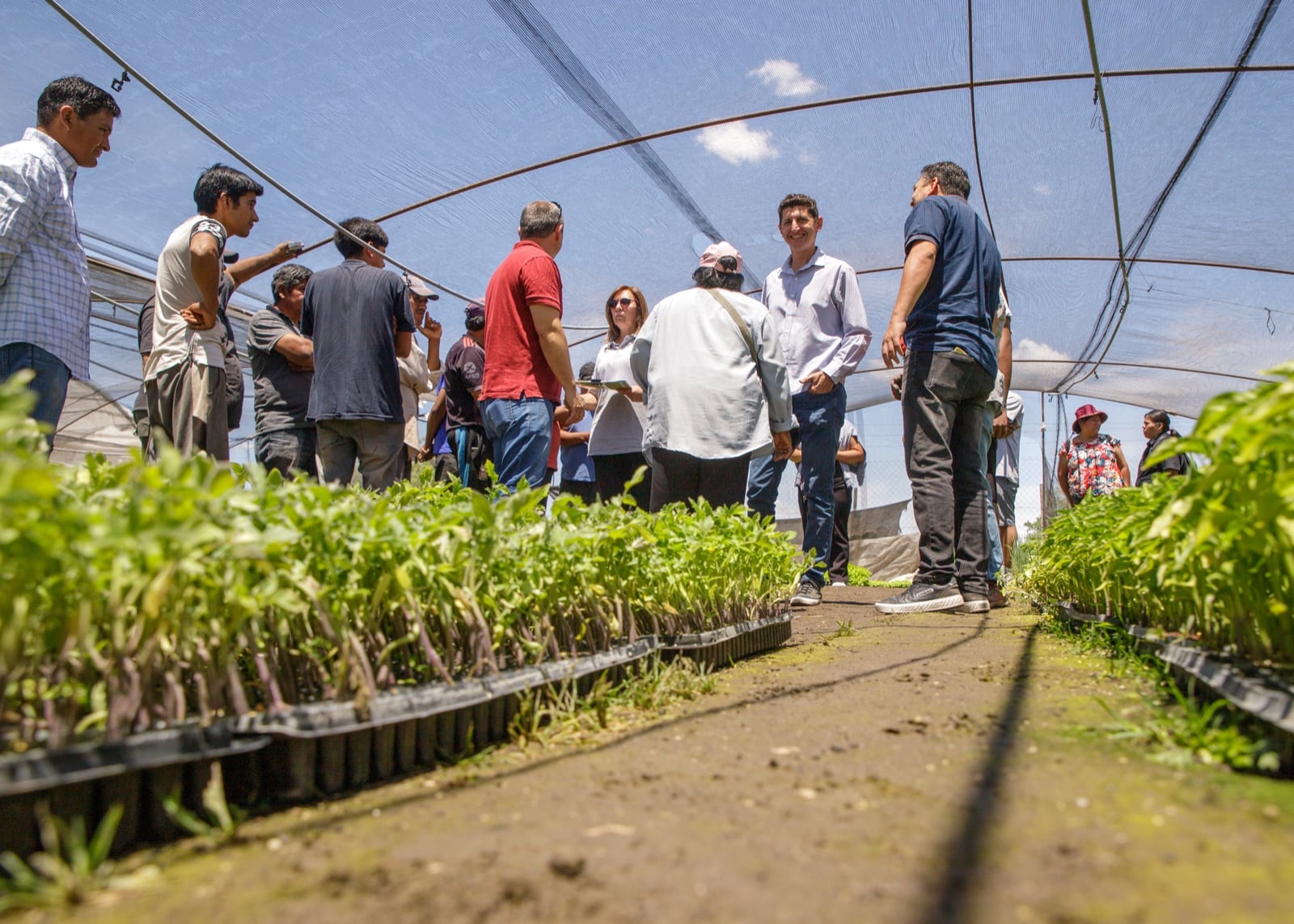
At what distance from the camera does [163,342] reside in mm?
3570

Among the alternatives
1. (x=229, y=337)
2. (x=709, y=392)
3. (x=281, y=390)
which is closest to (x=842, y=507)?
(x=709, y=392)

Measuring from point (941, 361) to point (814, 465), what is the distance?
3.35 ft

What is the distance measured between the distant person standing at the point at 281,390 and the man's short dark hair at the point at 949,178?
3.20 meters

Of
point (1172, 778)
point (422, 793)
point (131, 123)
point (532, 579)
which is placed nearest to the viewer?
point (1172, 778)

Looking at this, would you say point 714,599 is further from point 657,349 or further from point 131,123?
point 131,123

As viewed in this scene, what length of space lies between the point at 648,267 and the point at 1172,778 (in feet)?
23.6

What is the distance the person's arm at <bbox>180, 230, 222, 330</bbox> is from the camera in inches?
136

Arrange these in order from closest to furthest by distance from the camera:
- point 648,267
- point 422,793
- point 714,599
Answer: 1. point 422,793
2. point 714,599
3. point 648,267

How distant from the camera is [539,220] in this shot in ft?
13.3

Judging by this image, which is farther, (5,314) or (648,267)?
(648,267)

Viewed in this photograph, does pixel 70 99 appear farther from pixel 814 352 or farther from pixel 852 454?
pixel 852 454

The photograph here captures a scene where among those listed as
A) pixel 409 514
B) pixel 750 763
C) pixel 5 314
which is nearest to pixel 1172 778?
pixel 750 763

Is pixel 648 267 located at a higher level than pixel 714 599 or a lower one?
higher

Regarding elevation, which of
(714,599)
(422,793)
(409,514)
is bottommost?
(422,793)
